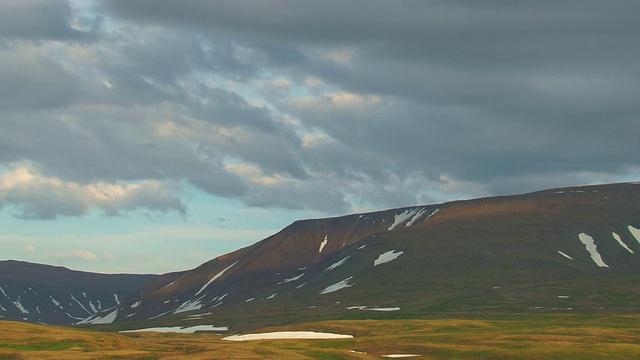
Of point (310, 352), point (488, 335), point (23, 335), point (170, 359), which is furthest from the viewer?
point (488, 335)

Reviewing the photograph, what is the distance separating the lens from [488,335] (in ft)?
428

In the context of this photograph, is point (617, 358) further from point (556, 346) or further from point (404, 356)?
point (404, 356)

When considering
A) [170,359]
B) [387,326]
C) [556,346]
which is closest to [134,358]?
[170,359]

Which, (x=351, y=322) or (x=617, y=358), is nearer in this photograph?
(x=617, y=358)

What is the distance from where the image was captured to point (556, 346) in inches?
3981

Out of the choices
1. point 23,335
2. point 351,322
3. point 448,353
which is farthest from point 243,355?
point 351,322

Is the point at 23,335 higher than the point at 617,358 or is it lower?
higher

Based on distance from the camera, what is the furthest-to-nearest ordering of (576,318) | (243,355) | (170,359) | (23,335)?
(576,318) → (23,335) → (243,355) → (170,359)

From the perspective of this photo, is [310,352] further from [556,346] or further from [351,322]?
[351,322]

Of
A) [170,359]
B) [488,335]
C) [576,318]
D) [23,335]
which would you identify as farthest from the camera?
[576,318]

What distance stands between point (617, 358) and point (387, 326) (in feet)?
268

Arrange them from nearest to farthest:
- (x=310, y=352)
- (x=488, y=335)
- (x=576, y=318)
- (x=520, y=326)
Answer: (x=310, y=352), (x=488, y=335), (x=520, y=326), (x=576, y=318)

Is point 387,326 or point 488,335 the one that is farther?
point 387,326

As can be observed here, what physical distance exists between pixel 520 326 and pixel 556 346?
62.8 metres
